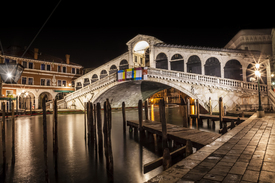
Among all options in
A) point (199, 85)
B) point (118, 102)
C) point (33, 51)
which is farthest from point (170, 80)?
point (33, 51)

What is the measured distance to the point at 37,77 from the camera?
71.2ft

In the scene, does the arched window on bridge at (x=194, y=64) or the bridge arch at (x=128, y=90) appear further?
the arched window on bridge at (x=194, y=64)

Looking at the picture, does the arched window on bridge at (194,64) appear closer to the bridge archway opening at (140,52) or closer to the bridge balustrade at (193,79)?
the bridge balustrade at (193,79)

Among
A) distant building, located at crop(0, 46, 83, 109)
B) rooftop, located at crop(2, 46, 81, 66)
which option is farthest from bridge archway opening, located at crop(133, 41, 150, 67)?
rooftop, located at crop(2, 46, 81, 66)

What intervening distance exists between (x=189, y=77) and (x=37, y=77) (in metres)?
18.4

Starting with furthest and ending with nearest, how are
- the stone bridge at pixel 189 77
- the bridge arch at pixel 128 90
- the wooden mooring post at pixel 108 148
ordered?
the bridge arch at pixel 128 90, the stone bridge at pixel 189 77, the wooden mooring post at pixel 108 148

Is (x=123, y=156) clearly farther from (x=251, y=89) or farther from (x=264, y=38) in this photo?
(x=264, y=38)

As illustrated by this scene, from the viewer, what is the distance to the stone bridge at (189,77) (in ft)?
41.3

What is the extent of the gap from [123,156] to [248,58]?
13.4 metres

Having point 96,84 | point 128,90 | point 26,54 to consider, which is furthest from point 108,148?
point 26,54

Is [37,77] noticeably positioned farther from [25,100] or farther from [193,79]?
[193,79]

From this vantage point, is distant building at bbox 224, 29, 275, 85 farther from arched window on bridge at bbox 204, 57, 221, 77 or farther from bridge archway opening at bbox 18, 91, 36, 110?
bridge archway opening at bbox 18, 91, 36, 110

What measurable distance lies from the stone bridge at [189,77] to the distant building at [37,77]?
2045 mm

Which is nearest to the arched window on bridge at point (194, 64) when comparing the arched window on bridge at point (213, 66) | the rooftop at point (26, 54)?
the arched window on bridge at point (213, 66)
